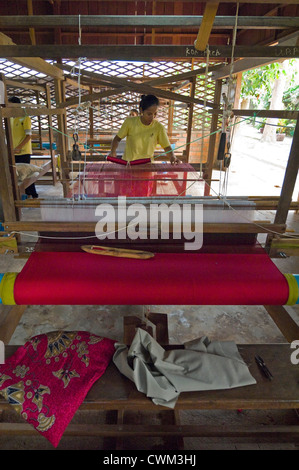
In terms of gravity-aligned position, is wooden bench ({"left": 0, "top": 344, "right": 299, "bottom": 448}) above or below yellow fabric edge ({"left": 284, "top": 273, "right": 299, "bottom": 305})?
below

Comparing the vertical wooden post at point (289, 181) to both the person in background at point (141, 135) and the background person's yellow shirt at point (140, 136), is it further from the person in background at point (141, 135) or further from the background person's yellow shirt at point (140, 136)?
the background person's yellow shirt at point (140, 136)

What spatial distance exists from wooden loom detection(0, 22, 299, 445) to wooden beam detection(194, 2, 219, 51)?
62 centimetres

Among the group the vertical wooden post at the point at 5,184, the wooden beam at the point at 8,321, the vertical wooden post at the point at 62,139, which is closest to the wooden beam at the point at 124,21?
the vertical wooden post at the point at 5,184

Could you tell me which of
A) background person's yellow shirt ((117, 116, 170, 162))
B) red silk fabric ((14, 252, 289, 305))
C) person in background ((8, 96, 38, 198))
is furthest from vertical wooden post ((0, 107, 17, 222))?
person in background ((8, 96, 38, 198))

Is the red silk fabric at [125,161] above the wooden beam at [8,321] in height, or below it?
above

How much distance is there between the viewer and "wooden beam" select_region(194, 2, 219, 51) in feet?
4.00

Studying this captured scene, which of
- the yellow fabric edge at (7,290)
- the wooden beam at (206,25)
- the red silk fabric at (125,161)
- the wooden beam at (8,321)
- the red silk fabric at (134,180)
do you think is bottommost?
the wooden beam at (8,321)

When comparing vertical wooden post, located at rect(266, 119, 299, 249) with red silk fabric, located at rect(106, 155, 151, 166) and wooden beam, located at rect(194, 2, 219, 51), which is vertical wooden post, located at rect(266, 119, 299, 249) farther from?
red silk fabric, located at rect(106, 155, 151, 166)

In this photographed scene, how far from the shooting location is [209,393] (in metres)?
1.18

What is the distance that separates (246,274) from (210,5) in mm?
1175

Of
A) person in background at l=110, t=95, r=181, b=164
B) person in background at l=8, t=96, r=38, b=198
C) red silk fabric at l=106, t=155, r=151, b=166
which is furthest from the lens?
person in background at l=8, t=96, r=38, b=198

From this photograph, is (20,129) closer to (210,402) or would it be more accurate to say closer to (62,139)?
(62,139)

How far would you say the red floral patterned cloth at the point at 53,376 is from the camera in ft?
3.76

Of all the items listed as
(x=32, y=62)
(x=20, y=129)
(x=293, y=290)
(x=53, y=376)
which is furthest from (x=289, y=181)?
(x=20, y=129)
